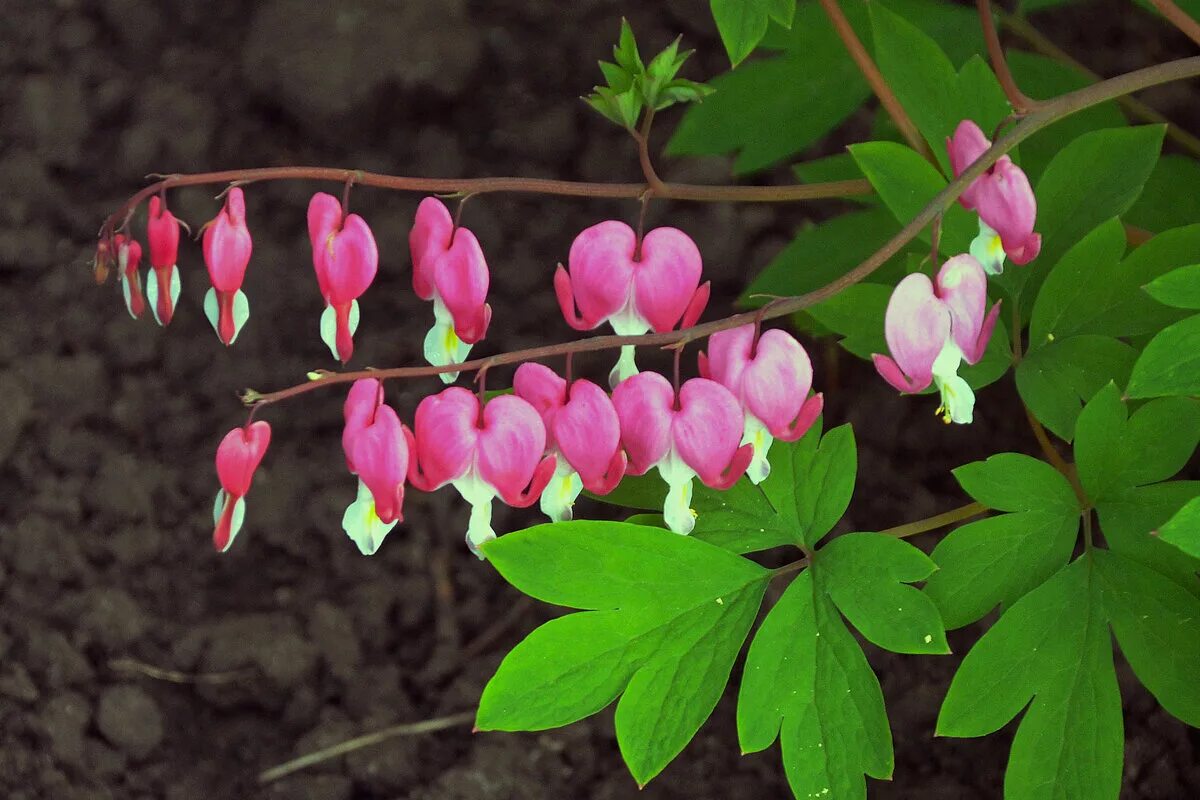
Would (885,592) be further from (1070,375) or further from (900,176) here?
(900,176)

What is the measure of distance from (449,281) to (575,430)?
0.18 metres

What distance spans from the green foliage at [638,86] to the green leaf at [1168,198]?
810 millimetres

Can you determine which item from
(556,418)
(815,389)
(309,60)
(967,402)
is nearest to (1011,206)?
(967,402)

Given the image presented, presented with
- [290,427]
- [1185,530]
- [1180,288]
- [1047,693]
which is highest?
[1180,288]

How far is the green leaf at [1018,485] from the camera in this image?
1204mm

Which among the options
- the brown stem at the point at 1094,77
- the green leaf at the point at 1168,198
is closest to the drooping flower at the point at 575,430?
the green leaf at the point at 1168,198

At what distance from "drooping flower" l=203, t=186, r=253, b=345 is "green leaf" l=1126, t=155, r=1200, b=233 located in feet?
3.73

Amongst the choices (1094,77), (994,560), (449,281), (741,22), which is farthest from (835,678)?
(1094,77)

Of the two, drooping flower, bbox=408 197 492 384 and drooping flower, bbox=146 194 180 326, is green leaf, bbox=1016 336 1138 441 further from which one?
drooping flower, bbox=146 194 180 326

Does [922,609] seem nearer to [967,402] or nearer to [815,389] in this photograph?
[967,402]

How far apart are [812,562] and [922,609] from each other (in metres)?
0.13

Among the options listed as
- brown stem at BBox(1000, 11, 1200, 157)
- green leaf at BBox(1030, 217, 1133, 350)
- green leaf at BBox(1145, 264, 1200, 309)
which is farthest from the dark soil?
green leaf at BBox(1145, 264, 1200, 309)

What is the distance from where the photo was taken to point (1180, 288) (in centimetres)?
107

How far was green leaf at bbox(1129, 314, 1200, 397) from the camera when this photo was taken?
3.45ft
